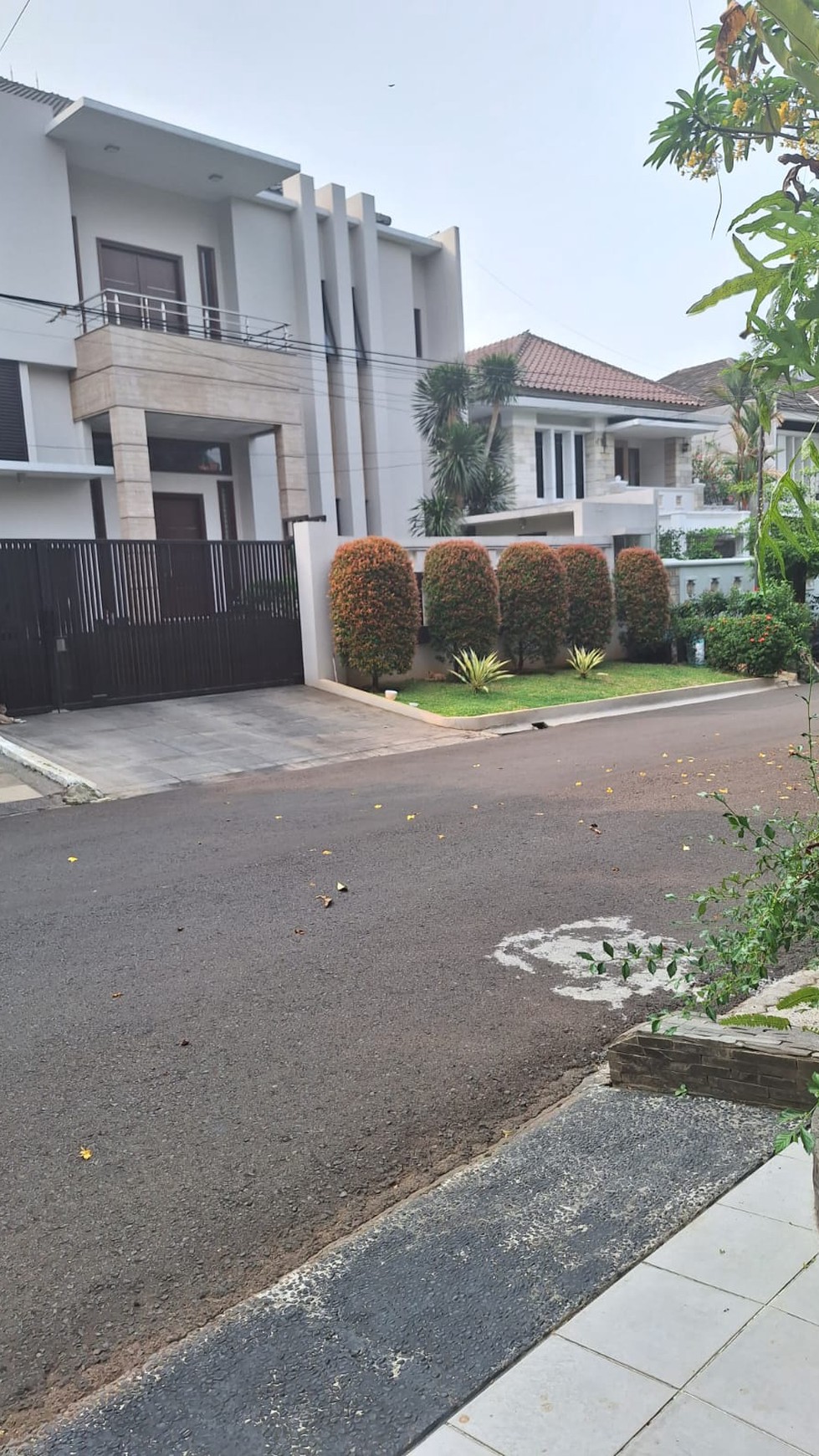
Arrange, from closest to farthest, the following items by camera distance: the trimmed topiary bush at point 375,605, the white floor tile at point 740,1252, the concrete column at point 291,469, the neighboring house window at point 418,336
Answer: the white floor tile at point 740,1252 < the trimmed topiary bush at point 375,605 < the concrete column at point 291,469 < the neighboring house window at point 418,336

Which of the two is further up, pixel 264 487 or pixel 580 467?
pixel 580 467

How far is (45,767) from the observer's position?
35.2 ft

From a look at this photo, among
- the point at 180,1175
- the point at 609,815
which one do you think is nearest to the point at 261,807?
the point at 609,815

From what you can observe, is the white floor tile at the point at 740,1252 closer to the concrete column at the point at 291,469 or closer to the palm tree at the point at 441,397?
the concrete column at the point at 291,469

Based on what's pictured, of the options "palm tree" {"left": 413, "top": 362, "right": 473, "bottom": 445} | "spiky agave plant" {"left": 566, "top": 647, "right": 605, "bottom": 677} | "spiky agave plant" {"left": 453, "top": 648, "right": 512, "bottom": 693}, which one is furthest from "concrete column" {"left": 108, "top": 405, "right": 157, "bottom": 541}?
"palm tree" {"left": 413, "top": 362, "right": 473, "bottom": 445}

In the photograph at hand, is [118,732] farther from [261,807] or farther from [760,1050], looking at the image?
[760,1050]

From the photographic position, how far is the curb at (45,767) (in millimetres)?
10141

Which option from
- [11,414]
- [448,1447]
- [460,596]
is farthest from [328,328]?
[448,1447]

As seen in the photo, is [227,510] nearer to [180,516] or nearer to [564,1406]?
[180,516]

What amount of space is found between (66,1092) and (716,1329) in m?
2.50

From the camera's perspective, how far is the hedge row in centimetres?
1594

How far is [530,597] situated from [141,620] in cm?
715

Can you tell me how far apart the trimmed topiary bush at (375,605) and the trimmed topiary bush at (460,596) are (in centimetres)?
107

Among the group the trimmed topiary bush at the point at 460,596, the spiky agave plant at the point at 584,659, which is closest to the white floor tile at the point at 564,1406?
the trimmed topiary bush at the point at 460,596
